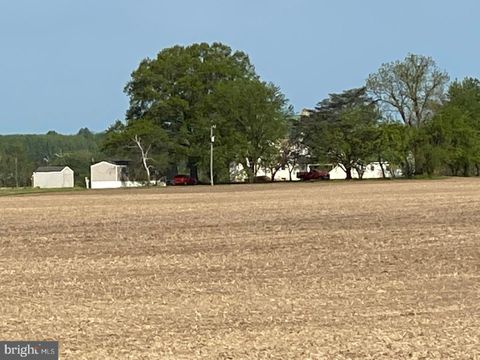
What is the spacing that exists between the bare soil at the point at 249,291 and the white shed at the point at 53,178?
113 meters

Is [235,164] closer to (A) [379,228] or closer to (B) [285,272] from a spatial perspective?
(A) [379,228]

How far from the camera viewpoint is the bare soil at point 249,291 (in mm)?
8836

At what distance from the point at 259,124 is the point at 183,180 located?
41.6 feet

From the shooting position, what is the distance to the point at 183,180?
103625mm

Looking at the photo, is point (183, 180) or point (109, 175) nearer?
point (183, 180)

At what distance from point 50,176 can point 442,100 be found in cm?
6627

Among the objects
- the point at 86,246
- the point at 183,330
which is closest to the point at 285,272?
the point at 183,330

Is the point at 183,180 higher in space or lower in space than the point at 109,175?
lower

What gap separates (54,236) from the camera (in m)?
22.9

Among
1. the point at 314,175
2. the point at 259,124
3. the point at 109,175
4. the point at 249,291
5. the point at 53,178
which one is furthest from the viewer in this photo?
the point at 53,178

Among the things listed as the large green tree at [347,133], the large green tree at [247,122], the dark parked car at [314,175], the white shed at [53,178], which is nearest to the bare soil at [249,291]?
the large green tree at [247,122]

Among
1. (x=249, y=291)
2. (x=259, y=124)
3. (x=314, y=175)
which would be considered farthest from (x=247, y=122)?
(x=249, y=291)

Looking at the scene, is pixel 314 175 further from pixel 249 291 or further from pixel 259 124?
pixel 249 291

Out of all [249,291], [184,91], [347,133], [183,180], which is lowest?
[249,291]
